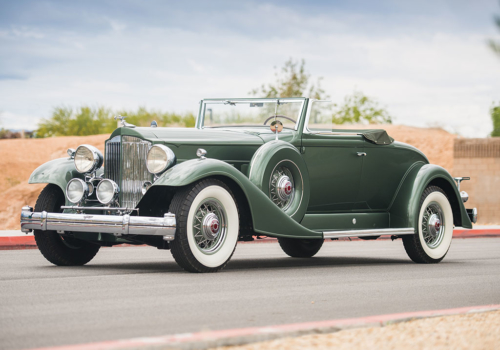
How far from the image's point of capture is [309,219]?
8.46m

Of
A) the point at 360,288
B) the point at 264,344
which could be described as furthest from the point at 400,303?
the point at 264,344

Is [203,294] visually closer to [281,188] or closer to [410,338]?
[410,338]

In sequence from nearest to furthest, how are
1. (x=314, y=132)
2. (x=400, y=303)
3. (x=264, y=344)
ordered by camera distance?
1. (x=264, y=344)
2. (x=400, y=303)
3. (x=314, y=132)

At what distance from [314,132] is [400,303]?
3.47m

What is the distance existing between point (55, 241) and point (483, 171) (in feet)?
67.1

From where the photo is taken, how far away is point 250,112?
31.2 feet

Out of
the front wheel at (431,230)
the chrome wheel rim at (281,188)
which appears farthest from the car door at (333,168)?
the front wheel at (431,230)

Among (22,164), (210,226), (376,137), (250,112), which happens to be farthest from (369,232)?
(22,164)

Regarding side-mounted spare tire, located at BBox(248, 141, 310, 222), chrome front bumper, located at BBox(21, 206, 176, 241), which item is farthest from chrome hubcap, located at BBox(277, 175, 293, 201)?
chrome front bumper, located at BBox(21, 206, 176, 241)

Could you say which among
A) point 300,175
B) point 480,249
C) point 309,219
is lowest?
point 480,249

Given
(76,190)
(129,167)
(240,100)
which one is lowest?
(76,190)

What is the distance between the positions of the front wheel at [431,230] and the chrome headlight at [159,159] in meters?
3.60

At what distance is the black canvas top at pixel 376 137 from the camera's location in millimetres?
9195

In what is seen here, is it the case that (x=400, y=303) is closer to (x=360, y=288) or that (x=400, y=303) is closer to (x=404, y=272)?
(x=360, y=288)
